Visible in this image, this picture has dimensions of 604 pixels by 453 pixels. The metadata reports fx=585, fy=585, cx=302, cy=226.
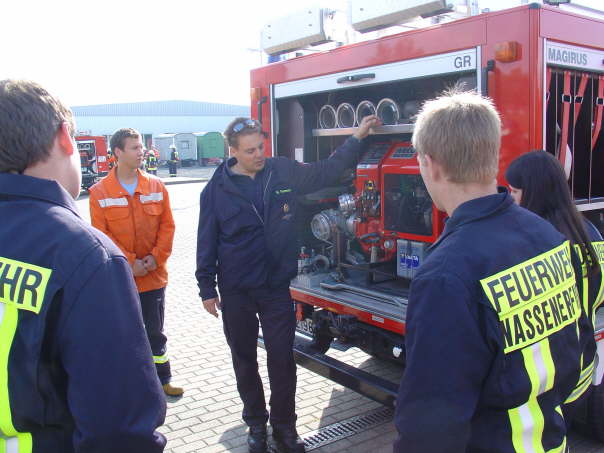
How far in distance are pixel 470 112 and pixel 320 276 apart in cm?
278

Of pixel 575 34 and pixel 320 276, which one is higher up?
pixel 575 34

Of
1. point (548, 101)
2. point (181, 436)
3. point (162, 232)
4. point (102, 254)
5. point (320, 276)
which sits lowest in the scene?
point (181, 436)

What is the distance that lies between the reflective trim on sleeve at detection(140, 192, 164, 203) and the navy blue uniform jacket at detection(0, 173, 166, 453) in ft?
9.94

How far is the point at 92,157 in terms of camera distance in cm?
2347

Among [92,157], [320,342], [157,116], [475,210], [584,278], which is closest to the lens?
[475,210]

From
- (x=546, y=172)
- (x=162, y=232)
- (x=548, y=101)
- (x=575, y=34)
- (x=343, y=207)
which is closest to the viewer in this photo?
(x=546, y=172)

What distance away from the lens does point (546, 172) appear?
103 inches

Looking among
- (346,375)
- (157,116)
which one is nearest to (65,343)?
(346,375)

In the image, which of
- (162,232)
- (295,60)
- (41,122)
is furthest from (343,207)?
(41,122)

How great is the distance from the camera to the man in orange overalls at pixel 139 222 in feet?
14.2

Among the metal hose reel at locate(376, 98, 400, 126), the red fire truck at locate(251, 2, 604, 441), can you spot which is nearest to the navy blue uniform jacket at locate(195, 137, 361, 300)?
the red fire truck at locate(251, 2, 604, 441)

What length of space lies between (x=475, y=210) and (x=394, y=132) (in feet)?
7.63

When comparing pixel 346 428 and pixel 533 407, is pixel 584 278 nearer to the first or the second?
pixel 533 407

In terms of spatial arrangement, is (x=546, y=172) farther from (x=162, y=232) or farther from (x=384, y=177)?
(x=162, y=232)
